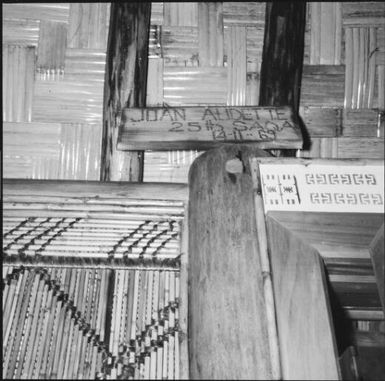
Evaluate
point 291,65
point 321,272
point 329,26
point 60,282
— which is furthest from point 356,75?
point 60,282

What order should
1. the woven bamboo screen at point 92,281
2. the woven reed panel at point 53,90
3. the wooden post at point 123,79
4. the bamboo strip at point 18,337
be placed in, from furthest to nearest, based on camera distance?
the woven reed panel at point 53,90 < the wooden post at point 123,79 < the bamboo strip at point 18,337 < the woven bamboo screen at point 92,281

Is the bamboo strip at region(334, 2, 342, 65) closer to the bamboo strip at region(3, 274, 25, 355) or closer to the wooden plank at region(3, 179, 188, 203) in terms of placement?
the wooden plank at region(3, 179, 188, 203)

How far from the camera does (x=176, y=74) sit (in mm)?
1524

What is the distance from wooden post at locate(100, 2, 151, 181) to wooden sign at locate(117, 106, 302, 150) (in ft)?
0.92

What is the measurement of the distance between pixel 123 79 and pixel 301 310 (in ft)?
3.39

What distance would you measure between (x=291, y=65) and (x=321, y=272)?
2.93 ft

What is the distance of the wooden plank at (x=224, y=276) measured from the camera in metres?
0.70

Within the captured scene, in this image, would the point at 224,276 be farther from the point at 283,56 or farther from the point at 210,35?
the point at 210,35

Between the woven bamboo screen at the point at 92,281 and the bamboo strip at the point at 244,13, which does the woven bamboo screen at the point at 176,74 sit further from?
the woven bamboo screen at the point at 92,281

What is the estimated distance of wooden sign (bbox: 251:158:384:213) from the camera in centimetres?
90

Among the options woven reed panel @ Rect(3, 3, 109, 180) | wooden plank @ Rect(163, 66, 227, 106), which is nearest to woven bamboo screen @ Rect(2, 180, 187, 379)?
woven reed panel @ Rect(3, 3, 109, 180)

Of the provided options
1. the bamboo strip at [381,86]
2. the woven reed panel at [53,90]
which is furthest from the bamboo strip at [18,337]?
the bamboo strip at [381,86]

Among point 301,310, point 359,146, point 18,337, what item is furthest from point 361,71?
point 18,337

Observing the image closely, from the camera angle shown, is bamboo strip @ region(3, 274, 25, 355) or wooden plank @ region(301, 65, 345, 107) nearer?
bamboo strip @ region(3, 274, 25, 355)
